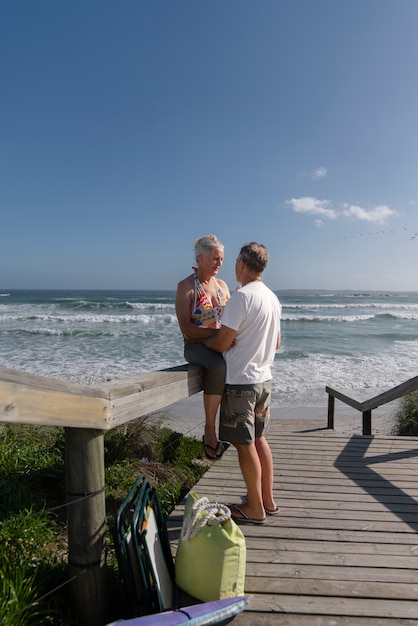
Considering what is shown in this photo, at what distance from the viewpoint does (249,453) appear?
2.71 meters

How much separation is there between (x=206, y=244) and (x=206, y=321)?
0.54m

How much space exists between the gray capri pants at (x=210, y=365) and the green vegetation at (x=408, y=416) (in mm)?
4315

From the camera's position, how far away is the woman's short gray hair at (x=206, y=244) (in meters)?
3.07

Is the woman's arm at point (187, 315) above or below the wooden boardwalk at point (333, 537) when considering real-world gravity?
above

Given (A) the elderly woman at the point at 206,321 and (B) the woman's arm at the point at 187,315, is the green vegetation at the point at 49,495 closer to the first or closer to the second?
(A) the elderly woman at the point at 206,321

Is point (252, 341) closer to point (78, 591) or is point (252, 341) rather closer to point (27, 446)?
point (78, 591)

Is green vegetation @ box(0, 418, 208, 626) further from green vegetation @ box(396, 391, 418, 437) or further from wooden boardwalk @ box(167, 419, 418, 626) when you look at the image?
green vegetation @ box(396, 391, 418, 437)

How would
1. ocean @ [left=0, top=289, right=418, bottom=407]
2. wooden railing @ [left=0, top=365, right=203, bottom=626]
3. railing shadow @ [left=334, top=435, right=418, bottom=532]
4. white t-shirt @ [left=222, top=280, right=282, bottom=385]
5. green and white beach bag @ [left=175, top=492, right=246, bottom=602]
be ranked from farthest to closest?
ocean @ [left=0, top=289, right=418, bottom=407] → railing shadow @ [left=334, top=435, right=418, bottom=532] → white t-shirt @ [left=222, top=280, right=282, bottom=385] → green and white beach bag @ [left=175, top=492, right=246, bottom=602] → wooden railing @ [left=0, top=365, right=203, bottom=626]

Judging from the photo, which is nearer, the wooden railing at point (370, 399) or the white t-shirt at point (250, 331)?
the white t-shirt at point (250, 331)

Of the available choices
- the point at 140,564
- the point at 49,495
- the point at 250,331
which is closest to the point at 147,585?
the point at 140,564

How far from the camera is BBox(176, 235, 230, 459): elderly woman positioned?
9.83 feet

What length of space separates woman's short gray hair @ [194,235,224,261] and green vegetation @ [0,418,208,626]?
1847mm

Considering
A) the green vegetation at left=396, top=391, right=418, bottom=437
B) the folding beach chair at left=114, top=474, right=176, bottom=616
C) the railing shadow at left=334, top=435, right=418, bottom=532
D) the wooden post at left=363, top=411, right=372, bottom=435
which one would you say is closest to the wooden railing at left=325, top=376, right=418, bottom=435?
the wooden post at left=363, top=411, right=372, bottom=435

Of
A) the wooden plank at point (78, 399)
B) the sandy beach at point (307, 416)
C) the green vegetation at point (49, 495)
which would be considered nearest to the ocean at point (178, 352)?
the sandy beach at point (307, 416)
